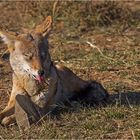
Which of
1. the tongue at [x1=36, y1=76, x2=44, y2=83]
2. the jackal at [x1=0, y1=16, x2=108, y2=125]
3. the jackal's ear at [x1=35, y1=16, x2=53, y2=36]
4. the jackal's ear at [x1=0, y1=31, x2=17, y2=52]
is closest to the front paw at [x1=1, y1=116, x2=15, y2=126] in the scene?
the jackal at [x1=0, y1=16, x2=108, y2=125]

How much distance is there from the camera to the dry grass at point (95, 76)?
278 inches

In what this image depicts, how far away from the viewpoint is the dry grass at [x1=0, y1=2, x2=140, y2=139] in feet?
23.2

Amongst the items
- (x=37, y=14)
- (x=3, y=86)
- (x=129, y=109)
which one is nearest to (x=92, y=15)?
(x=37, y=14)

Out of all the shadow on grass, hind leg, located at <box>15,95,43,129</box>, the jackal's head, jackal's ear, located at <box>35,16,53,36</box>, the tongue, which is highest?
jackal's ear, located at <box>35,16,53,36</box>

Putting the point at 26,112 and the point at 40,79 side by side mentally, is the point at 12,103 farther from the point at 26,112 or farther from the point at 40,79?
the point at 40,79

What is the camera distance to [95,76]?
950cm

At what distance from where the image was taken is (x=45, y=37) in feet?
26.0

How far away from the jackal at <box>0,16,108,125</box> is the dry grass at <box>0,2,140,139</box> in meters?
0.21

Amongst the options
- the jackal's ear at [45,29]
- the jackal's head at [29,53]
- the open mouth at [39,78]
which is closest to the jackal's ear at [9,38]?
the jackal's head at [29,53]

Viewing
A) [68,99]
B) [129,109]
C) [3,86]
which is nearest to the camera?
[129,109]

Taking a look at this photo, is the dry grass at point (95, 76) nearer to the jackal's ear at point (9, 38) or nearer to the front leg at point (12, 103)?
the front leg at point (12, 103)

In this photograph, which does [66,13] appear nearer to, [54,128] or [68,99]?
[68,99]

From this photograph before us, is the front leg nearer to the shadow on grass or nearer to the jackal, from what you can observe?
the jackal

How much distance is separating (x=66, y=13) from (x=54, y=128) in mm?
5403
